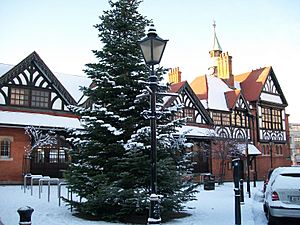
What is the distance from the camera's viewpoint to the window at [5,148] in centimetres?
2384

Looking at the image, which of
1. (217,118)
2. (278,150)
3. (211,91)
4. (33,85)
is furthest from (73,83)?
(278,150)

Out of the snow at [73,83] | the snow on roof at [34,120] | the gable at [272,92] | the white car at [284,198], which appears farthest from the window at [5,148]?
the gable at [272,92]

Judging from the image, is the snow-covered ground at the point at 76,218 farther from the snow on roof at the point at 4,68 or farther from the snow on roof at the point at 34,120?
the snow on roof at the point at 4,68

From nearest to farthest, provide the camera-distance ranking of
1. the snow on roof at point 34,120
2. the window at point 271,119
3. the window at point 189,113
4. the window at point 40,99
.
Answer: the snow on roof at point 34,120 < the window at point 40,99 < the window at point 189,113 < the window at point 271,119

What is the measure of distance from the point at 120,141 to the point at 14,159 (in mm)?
15776

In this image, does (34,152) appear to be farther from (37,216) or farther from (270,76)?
(270,76)

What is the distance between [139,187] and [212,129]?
24552mm

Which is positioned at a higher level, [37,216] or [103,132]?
[103,132]

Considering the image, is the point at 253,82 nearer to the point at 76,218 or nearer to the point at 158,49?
the point at 76,218

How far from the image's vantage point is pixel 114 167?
35.1 ft

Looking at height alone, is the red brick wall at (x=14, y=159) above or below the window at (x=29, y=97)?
below

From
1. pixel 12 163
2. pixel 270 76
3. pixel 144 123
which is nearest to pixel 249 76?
pixel 270 76

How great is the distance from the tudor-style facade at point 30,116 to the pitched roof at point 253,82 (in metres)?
22.8

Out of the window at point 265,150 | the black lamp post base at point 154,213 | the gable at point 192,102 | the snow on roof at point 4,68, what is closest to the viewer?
the black lamp post base at point 154,213
